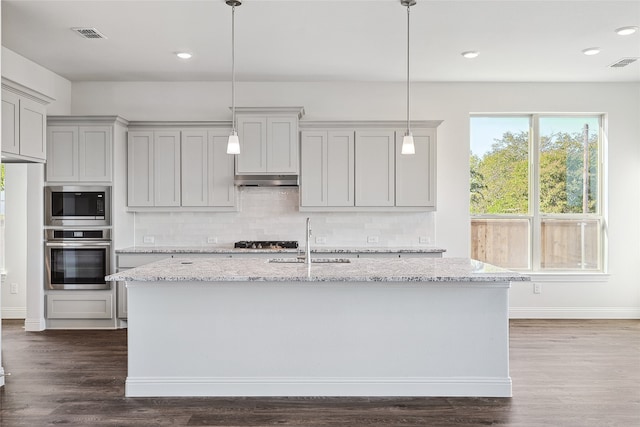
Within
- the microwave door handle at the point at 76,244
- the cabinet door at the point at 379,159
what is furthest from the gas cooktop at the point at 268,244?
the microwave door handle at the point at 76,244

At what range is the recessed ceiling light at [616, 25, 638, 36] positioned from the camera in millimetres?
4359

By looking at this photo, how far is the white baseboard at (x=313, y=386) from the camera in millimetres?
3506

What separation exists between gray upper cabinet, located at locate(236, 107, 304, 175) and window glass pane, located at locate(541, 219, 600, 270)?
3.34 metres

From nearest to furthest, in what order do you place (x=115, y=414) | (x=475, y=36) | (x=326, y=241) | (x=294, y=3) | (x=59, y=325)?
(x=115, y=414), (x=294, y=3), (x=475, y=36), (x=59, y=325), (x=326, y=241)

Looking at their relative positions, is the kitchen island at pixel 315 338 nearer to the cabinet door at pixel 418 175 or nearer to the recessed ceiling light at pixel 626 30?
the cabinet door at pixel 418 175

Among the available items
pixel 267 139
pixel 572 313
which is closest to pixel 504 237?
pixel 572 313

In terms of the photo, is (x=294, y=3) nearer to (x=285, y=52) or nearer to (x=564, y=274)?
(x=285, y=52)

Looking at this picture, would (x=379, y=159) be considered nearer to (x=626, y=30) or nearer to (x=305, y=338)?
(x=626, y=30)

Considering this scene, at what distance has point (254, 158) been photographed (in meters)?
5.81

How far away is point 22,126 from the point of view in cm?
427

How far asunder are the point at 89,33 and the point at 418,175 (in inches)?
145

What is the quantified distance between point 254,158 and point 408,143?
2.35m

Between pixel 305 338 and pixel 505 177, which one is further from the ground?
pixel 505 177

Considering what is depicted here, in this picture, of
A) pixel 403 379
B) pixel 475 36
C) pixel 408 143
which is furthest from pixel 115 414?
pixel 475 36
